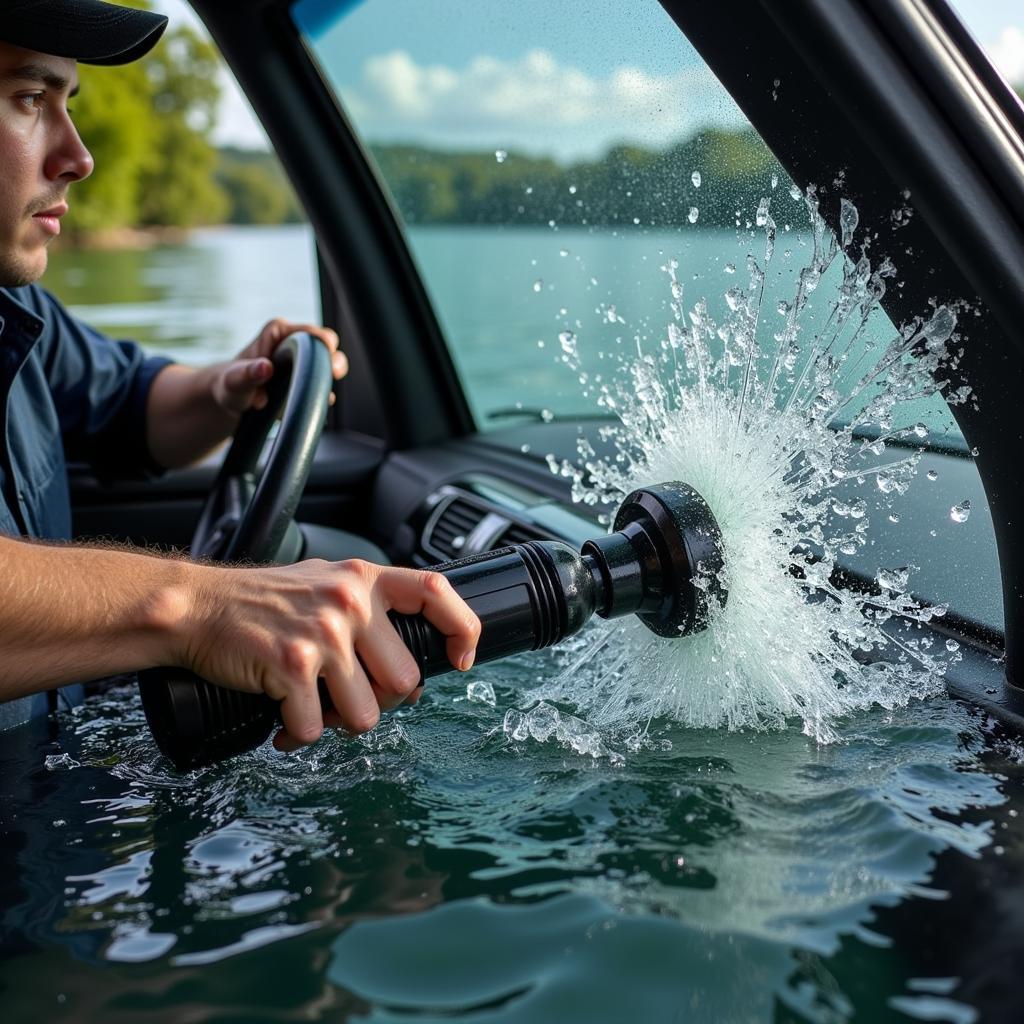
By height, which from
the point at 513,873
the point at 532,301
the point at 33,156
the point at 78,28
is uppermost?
the point at 78,28

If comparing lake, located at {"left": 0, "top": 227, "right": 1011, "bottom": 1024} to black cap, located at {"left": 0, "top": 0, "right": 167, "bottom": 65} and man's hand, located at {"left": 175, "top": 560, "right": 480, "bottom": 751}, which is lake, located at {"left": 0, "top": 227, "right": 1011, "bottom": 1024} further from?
black cap, located at {"left": 0, "top": 0, "right": 167, "bottom": 65}

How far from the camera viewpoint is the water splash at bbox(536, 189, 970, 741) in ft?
4.62

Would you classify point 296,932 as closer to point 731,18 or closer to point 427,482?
point 731,18

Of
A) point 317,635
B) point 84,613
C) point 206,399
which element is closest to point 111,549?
point 84,613

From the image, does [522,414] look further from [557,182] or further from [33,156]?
[33,156]

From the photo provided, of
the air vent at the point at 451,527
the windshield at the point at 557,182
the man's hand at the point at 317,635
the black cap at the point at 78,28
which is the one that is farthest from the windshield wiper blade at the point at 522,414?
the man's hand at the point at 317,635

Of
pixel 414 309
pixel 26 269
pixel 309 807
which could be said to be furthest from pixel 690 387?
pixel 414 309

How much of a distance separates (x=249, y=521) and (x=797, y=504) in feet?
2.50

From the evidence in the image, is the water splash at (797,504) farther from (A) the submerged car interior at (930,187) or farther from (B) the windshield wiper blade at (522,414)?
(B) the windshield wiper blade at (522,414)

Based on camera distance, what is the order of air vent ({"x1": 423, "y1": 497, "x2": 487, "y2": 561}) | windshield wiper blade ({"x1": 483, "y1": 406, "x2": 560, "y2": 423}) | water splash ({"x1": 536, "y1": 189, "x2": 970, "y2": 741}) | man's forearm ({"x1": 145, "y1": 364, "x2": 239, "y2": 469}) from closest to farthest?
water splash ({"x1": 536, "y1": 189, "x2": 970, "y2": 741}), air vent ({"x1": 423, "y1": 497, "x2": 487, "y2": 561}), man's forearm ({"x1": 145, "y1": 364, "x2": 239, "y2": 469}), windshield wiper blade ({"x1": 483, "y1": 406, "x2": 560, "y2": 423})

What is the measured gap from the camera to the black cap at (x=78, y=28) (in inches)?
64.1

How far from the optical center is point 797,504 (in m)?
1.45

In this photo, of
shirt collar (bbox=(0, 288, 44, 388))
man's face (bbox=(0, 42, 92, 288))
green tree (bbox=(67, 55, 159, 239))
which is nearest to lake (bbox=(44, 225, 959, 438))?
shirt collar (bbox=(0, 288, 44, 388))

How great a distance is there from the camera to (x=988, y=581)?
143 cm
